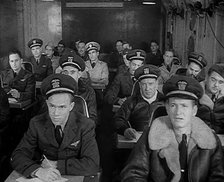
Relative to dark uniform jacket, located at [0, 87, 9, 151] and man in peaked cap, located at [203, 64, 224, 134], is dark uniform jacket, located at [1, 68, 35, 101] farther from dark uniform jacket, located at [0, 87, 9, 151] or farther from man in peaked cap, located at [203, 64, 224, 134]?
man in peaked cap, located at [203, 64, 224, 134]

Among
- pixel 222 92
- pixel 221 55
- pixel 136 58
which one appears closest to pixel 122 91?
pixel 136 58

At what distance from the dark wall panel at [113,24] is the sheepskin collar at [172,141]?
1177 cm

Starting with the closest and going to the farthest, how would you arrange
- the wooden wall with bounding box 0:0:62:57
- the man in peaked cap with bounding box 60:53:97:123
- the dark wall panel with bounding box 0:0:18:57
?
the man in peaked cap with bounding box 60:53:97:123, the dark wall panel with bounding box 0:0:18:57, the wooden wall with bounding box 0:0:62:57

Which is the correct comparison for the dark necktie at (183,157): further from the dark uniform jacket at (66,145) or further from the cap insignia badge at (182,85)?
the dark uniform jacket at (66,145)

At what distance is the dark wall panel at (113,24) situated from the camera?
14414mm

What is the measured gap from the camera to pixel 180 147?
9.44 ft

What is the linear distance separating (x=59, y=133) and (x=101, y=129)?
3994 mm

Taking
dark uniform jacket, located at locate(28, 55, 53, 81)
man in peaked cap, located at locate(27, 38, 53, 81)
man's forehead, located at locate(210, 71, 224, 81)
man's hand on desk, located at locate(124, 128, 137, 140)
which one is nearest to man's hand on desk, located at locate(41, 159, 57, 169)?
man's hand on desk, located at locate(124, 128, 137, 140)

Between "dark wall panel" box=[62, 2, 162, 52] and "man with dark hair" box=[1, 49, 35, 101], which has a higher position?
"dark wall panel" box=[62, 2, 162, 52]

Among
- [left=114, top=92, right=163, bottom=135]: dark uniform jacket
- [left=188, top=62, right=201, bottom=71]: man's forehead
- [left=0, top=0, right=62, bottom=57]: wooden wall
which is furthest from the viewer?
[left=0, top=0, right=62, bottom=57]: wooden wall

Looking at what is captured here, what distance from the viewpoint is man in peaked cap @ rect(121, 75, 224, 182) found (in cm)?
284

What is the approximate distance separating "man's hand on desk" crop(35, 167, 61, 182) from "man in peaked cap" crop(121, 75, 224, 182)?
0.55 m

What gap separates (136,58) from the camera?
22.6ft

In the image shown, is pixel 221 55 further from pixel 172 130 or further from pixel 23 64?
pixel 172 130
